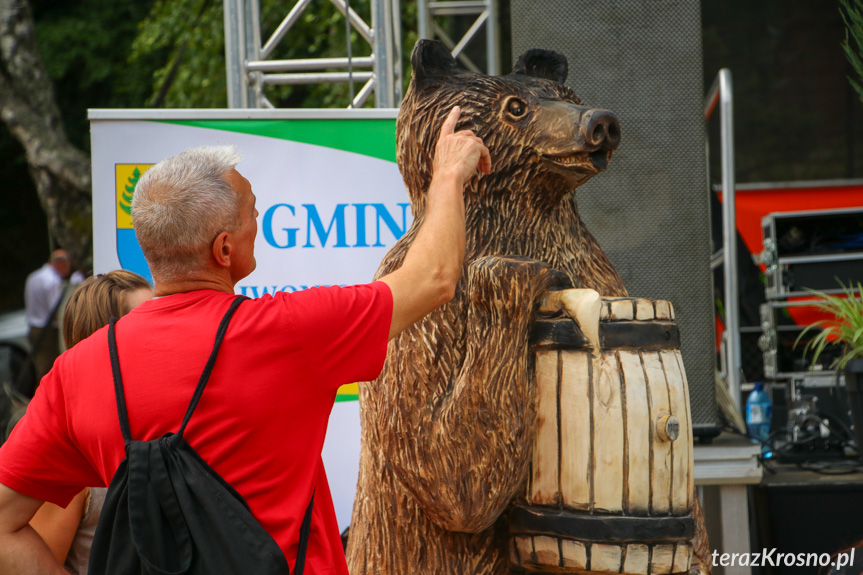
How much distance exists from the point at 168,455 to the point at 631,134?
7.54ft

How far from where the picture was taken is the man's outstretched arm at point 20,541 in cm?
146

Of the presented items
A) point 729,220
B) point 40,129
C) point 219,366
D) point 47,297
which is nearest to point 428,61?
point 219,366

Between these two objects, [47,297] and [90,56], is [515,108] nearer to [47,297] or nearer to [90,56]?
[47,297]

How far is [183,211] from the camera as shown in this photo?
144 centimetres

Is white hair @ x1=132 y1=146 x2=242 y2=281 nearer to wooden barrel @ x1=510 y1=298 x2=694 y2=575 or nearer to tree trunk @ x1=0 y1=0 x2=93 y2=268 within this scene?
wooden barrel @ x1=510 y1=298 x2=694 y2=575

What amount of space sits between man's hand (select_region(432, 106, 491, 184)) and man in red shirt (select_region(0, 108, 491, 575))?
138mm

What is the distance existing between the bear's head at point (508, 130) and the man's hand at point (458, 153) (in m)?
0.07

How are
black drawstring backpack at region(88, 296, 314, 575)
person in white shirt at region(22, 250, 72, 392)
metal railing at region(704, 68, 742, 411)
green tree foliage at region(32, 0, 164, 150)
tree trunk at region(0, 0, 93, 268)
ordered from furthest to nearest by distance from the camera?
green tree foliage at region(32, 0, 164, 150)
person in white shirt at region(22, 250, 72, 392)
tree trunk at region(0, 0, 93, 268)
metal railing at region(704, 68, 742, 411)
black drawstring backpack at region(88, 296, 314, 575)

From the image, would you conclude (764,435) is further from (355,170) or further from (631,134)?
(355,170)

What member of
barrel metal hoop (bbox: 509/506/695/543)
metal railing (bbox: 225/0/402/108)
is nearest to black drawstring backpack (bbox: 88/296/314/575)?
barrel metal hoop (bbox: 509/506/695/543)

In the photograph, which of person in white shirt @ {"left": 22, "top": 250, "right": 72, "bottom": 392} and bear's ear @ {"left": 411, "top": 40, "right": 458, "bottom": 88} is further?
person in white shirt @ {"left": 22, "top": 250, "right": 72, "bottom": 392}

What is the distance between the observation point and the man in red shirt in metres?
1.40

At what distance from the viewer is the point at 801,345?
18.3 feet

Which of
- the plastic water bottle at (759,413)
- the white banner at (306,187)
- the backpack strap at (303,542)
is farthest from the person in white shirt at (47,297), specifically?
the backpack strap at (303,542)
